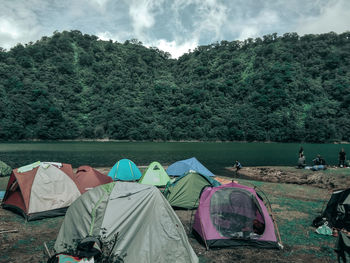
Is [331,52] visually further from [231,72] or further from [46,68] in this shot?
[46,68]

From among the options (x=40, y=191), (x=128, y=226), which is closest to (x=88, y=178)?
(x=40, y=191)

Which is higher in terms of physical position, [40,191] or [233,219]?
[40,191]

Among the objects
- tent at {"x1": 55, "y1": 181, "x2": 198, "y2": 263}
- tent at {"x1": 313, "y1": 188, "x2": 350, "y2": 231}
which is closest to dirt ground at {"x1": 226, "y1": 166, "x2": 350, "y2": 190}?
tent at {"x1": 313, "y1": 188, "x2": 350, "y2": 231}

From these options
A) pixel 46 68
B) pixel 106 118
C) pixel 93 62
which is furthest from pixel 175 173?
pixel 93 62

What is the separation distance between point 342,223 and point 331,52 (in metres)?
147

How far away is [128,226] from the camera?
577cm

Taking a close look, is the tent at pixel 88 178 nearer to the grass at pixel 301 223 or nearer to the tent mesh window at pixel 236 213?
the tent mesh window at pixel 236 213

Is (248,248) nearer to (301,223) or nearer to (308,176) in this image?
(301,223)

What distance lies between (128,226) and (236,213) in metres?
3.71

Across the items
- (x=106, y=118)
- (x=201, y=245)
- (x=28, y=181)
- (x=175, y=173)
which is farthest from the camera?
(x=106, y=118)

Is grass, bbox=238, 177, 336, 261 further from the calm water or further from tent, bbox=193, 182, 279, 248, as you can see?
the calm water

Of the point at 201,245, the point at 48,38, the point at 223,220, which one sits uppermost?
the point at 48,38

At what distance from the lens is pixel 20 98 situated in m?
99.7

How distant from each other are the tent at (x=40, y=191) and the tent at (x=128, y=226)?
10.9 ft
